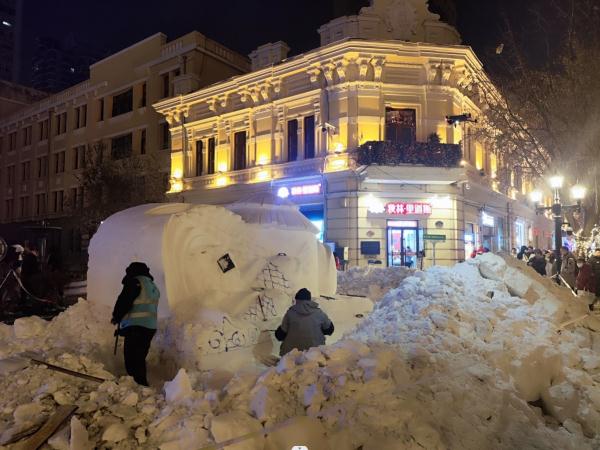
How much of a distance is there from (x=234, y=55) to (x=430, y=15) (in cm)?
1333

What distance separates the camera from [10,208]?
4022 centimetres

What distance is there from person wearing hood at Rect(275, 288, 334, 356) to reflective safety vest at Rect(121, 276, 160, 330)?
1825 millimetres

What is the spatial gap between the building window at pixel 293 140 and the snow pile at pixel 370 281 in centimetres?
821

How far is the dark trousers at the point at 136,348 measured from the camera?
18.4 feet

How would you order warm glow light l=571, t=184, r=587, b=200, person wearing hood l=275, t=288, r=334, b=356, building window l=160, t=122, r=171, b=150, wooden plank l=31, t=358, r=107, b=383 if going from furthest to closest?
building window l=160, t=122, r=171, b=150, warm glow light l=571, t=184, r=587, b=200, person wearing hood l=275, t=288, r=334, b=356, wooden plank l=31, t=358, r=107, b=383

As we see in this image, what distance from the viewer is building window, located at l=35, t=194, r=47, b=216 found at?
36.6 m

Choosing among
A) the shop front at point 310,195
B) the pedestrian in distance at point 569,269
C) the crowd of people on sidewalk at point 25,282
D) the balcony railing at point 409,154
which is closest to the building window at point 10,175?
the shop front at point 310,195

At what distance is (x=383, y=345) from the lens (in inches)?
225

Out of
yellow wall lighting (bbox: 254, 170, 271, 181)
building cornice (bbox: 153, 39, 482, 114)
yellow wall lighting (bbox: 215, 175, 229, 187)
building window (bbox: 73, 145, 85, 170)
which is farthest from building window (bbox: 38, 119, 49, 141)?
building cornice (bbox: 153, 39, 482, 114)

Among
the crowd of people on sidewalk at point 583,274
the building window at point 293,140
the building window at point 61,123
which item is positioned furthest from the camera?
the building window at point 61,123

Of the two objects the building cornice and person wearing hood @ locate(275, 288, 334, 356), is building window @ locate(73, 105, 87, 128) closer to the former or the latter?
the building cornice

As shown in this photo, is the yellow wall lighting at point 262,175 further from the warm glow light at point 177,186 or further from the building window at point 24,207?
the building window at point 24,207

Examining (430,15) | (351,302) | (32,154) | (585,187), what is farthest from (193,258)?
(32,154)

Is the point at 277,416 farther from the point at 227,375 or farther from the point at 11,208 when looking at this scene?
the point at 11,208
